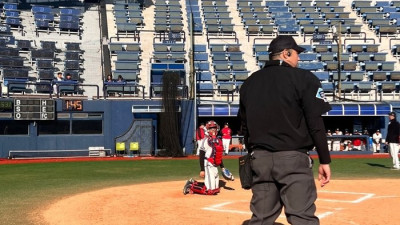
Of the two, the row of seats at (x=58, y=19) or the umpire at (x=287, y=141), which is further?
the row of seats at (x=58, y=19)

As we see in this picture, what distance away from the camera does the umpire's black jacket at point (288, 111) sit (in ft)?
14.9

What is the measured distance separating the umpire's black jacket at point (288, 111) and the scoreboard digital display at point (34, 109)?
2467cm

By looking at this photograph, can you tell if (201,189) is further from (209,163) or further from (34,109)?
(34,109)

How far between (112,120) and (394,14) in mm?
30313

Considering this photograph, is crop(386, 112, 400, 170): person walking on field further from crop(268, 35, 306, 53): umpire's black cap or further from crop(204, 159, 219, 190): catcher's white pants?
crop(268, 35, 306, 53): umpire's black cap

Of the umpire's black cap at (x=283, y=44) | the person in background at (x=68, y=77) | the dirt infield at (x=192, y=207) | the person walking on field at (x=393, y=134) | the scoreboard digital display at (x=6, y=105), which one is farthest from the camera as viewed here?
the person in background at (x=68, y=77)

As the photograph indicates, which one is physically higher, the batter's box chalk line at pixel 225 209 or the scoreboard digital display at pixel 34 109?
the scoreboard digital display at pixel 34 109

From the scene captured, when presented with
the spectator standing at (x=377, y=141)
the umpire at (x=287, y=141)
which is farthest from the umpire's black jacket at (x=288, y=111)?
the spectator standing at (x=377, y=141)

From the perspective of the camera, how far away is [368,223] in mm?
8562

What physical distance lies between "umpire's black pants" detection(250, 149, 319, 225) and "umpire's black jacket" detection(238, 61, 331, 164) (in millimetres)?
98

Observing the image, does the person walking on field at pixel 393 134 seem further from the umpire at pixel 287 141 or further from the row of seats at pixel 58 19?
the row of seats at pixel 58 19

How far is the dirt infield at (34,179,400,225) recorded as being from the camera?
8.89 metres

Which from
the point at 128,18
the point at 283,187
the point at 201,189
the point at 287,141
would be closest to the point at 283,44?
the point at 287,141

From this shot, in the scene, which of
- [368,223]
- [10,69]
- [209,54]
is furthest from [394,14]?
[368,223]
